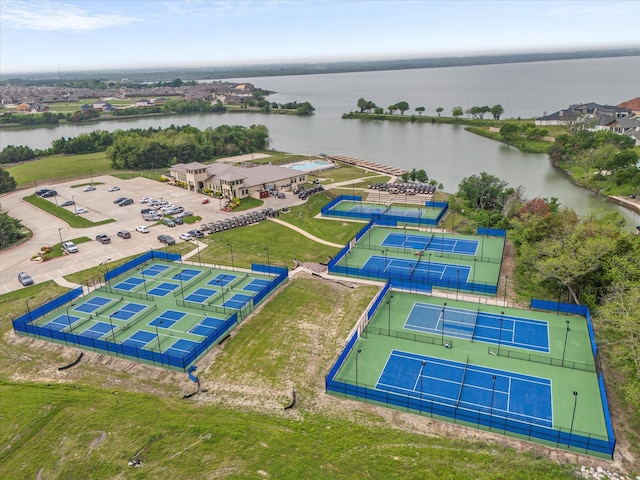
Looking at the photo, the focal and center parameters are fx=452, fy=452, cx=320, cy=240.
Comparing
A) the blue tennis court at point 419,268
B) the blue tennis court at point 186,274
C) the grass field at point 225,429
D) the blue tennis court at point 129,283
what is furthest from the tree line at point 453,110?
the grass field at point 225,429

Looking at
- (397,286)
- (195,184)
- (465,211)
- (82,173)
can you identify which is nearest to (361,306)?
(397,286)

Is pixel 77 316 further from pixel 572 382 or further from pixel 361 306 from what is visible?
pixel 572 382

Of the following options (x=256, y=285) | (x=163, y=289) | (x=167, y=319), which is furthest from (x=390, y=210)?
(x=167, y=319)

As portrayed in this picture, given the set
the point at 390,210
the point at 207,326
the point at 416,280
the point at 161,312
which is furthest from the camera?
the point at 390,210

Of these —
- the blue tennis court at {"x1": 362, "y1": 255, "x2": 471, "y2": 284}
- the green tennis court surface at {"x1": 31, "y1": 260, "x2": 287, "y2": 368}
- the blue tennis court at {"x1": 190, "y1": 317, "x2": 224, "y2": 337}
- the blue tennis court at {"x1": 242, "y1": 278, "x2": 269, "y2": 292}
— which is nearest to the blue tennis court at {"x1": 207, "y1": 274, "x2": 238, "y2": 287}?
the green tennis court surface at {"x1": 31, "y1": 260, "x2": 287, "y2": 368}

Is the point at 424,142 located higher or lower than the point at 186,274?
higher

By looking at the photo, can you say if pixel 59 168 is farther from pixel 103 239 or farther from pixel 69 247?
pixel 69 247

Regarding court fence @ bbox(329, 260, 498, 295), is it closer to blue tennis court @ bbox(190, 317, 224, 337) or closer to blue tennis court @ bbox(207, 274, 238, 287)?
blue tennis court @ bbox(207, 274, 238, 287)
